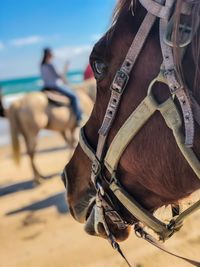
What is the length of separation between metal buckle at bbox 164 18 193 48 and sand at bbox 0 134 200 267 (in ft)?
8.28

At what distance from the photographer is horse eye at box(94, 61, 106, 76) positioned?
4.49 feet

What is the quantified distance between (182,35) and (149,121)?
0.29m

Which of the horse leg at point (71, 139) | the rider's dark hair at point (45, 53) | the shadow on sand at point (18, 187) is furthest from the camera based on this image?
the horse leg at point (71, 139)

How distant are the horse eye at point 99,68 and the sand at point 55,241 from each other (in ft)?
7.75

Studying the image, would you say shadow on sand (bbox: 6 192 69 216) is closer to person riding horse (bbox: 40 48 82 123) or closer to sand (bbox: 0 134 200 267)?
sand (bbox: 0 134 200 267)

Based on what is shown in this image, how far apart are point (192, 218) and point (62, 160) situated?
449 cm

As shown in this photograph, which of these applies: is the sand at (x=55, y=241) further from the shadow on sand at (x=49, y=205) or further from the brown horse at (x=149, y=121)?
the brown horse at (x=149, y=121)

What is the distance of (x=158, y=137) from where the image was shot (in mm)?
1259

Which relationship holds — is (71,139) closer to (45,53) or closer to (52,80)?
(52,80)

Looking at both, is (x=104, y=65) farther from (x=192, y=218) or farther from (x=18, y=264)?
(x=192, y=218)

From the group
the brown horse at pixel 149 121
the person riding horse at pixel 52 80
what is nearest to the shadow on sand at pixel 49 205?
the person riding horse at pixel 52 80

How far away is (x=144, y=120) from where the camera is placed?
50.1 inches

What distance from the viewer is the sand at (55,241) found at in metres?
3.60

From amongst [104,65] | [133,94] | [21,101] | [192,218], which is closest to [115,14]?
[104,65]
